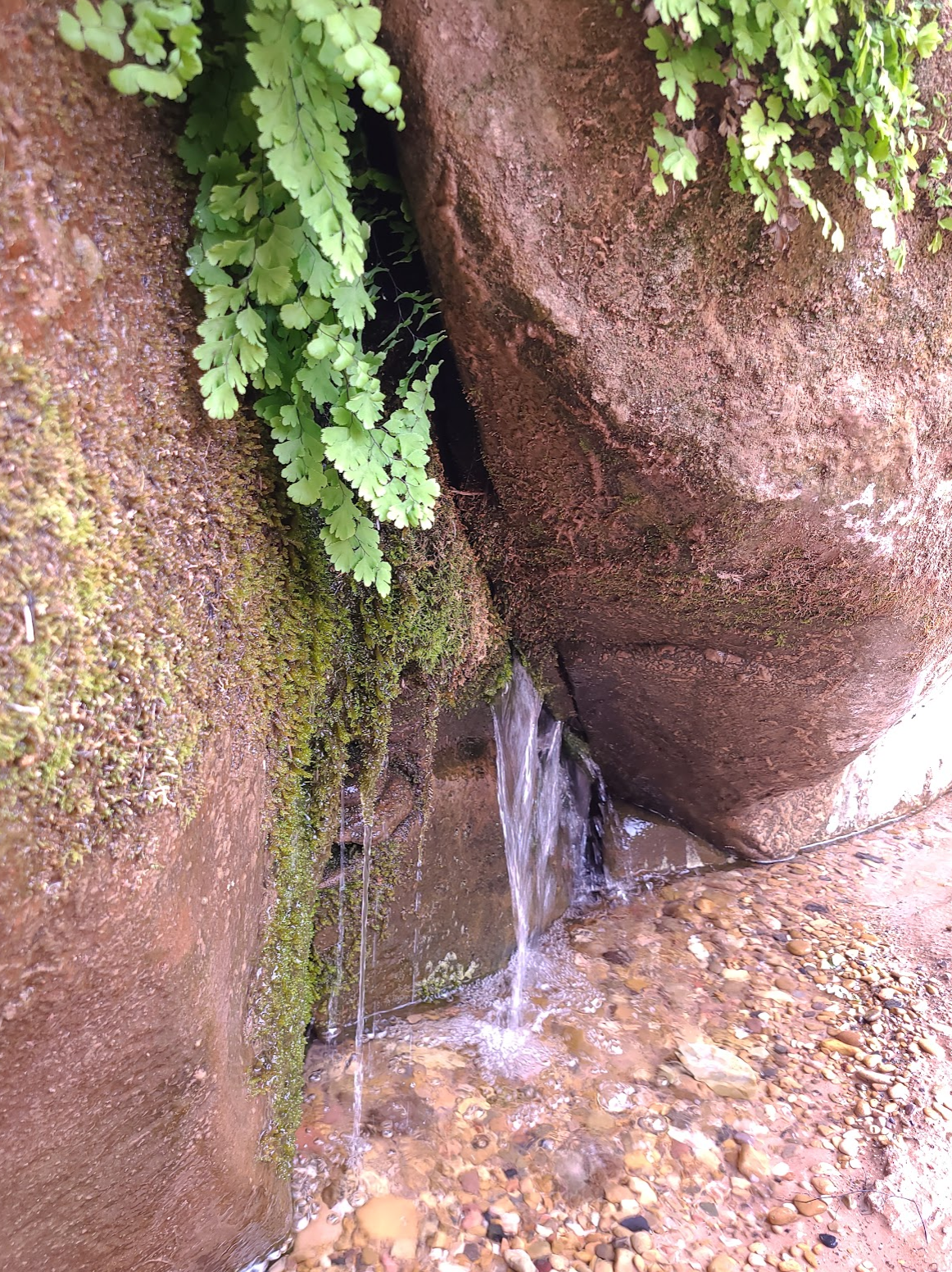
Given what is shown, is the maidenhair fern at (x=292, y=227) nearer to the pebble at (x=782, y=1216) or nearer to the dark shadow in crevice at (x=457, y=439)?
the dark shadow in crevice at (x=457, y=439)

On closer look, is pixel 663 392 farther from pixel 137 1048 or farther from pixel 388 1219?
pixel 388 1219

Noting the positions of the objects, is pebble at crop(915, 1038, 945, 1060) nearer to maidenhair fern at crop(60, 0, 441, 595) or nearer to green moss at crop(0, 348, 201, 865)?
maidenhair fern at crop(60, 0, 441, 595)

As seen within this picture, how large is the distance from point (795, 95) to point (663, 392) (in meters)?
0.66

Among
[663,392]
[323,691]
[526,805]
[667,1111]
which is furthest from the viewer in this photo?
[526,805]

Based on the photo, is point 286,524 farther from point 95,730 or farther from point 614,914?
point 614,914

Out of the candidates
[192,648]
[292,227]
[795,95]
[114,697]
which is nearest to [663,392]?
[795,95]

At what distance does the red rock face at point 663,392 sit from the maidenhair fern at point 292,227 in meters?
0.24

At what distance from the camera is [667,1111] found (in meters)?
2.98

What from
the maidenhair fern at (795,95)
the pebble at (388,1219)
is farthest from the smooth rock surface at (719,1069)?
the maidenhair fern at (795,95)

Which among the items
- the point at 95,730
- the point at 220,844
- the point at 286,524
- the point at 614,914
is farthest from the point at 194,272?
the point at 614,914

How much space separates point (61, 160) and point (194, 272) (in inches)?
10.7

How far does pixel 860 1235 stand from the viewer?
255 cm

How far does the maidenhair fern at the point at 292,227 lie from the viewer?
1.33m

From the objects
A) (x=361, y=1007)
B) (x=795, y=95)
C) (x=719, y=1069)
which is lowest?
(x=719, y=1069)
